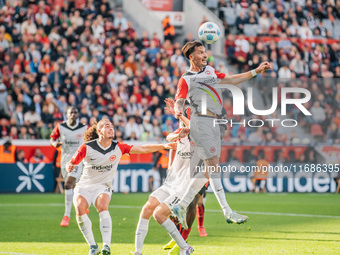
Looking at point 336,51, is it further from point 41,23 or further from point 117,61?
point 41,23

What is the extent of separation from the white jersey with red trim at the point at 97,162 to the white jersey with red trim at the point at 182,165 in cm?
82


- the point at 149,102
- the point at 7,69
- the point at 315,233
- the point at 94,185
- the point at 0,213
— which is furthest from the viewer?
the point at 149,102

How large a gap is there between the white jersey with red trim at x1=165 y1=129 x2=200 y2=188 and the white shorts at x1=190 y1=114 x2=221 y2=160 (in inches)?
3.9

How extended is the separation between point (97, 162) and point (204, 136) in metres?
1.55

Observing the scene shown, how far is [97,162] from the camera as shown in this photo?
30.5 ft

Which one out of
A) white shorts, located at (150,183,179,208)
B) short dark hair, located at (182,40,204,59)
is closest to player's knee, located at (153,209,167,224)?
white shorts, located at (150,183,179,208)

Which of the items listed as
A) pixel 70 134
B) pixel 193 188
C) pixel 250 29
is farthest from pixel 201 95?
pixel 250 29

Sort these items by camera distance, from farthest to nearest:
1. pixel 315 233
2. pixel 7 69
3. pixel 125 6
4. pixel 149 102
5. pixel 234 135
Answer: pixel 125 6 → pixel 149 102 → pixel 7 69 → pixel 234 135 → pixel 315 233

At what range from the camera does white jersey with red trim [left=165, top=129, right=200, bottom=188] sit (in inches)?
348

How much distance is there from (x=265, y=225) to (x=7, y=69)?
12097mm

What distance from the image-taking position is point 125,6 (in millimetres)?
27203

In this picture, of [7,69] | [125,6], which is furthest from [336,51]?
[7,69]

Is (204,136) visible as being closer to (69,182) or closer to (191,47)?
(191,47)

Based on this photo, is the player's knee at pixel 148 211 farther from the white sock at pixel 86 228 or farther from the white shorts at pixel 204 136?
the white shorts at pixel 204 136
